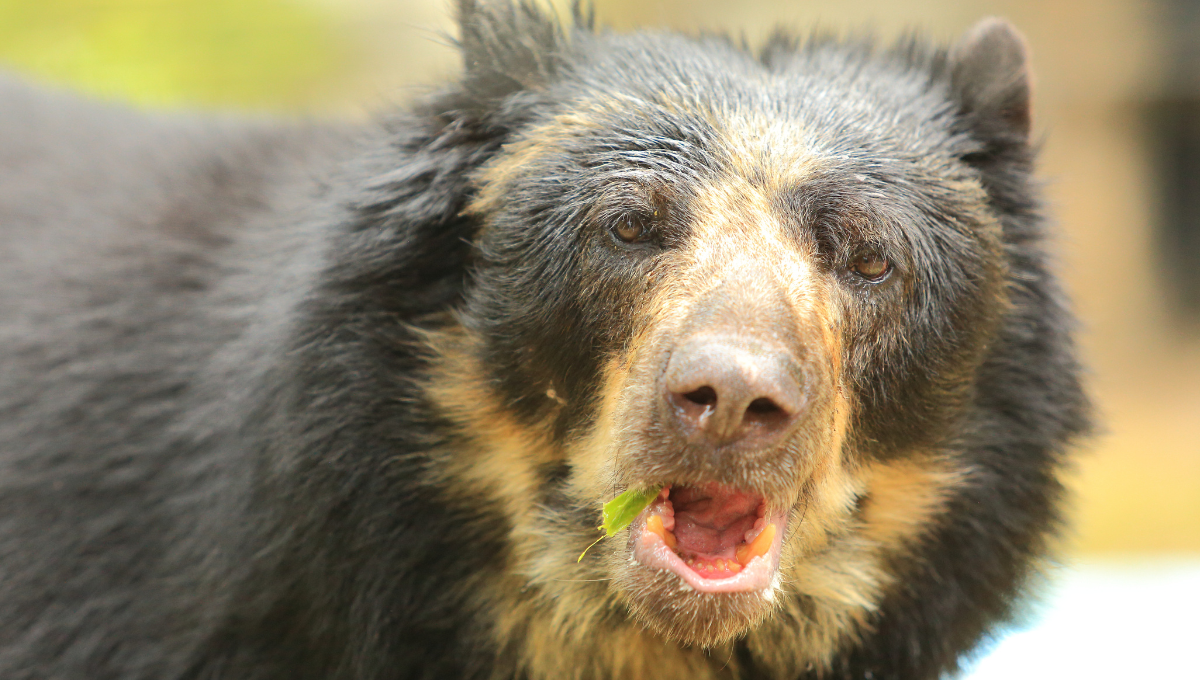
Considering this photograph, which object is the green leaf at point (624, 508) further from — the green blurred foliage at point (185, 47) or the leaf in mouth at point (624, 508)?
the green blurred foliage at point (185, 47)

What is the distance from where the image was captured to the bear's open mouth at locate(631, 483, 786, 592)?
2.88 metres

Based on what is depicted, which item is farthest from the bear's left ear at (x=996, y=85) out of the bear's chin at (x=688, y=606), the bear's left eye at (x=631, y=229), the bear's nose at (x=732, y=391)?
the bear's chin at (x=688, y=606)

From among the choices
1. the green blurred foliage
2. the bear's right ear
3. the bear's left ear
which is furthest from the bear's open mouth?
the green blurred foliage

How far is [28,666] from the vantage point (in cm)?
389

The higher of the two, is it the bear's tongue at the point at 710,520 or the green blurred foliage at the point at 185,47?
the bear's tongue at the point at 710,520

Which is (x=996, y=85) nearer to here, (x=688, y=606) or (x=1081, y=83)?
(x=688, y=606)

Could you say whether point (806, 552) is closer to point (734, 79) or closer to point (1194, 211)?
point (734, 79)

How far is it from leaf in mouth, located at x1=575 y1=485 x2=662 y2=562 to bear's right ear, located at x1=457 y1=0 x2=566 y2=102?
130cm

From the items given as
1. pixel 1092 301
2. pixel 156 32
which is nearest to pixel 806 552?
pixel 156 32

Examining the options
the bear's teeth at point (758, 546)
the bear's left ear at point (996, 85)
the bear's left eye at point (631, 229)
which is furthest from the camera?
the bear's left ear at point (996, 85)

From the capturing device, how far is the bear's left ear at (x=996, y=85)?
3.68 meters

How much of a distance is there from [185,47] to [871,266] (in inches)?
359

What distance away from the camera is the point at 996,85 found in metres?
3.69

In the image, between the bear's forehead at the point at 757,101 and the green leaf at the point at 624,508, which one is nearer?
the green leaf at the point at 624,508
